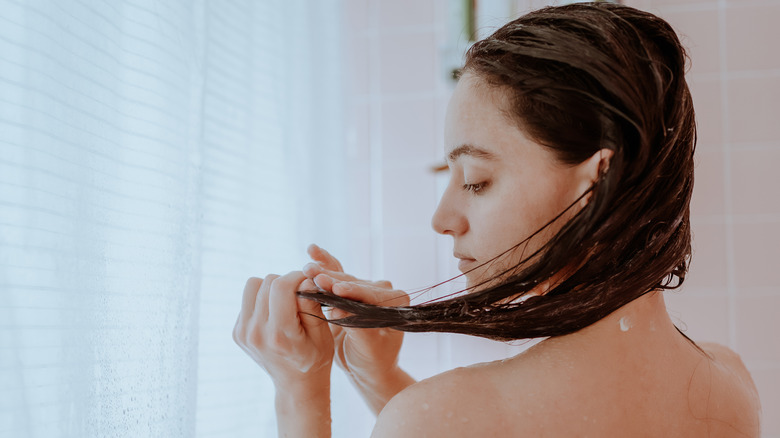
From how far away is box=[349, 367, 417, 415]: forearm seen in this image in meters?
0.96

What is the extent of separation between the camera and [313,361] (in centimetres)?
82

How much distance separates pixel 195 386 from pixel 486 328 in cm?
40

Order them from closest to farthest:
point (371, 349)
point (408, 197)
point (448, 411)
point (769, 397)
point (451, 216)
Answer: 1. point (448, 411)
2. point (451, 216)
3. point (371, 349)
4. point (769, 397)
5. point (408, 197)

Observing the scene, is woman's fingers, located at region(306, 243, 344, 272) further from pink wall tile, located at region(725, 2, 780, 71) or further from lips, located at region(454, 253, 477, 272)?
pink wall tile, located at region(725, 2, 780, 71)

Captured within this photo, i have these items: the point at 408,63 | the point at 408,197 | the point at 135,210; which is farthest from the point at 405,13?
the point at 135,210

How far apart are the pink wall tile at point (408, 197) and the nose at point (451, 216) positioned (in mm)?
933

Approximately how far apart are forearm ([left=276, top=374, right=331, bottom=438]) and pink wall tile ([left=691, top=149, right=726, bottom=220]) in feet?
3.42

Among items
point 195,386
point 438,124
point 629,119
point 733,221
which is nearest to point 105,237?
point 195,386

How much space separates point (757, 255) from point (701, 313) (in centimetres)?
16

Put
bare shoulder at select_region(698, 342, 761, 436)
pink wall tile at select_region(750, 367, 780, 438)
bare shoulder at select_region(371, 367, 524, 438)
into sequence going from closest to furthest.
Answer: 1. bare shoulder at select_region(371, 367, 524, 438)
2. bare shoulder at select_region(698, 342, 761, 436)
3. pink wall tile at select_region(750, 367, 780, 438)

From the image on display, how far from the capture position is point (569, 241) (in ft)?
2.19

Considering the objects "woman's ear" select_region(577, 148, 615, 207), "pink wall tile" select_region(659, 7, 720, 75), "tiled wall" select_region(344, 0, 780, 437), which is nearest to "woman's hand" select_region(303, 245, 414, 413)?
"woman's ear" select_region(577, 148, 615, 207)

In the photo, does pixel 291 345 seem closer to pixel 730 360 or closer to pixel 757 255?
pixel 730 360

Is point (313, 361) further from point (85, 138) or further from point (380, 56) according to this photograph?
point (380, 56)
